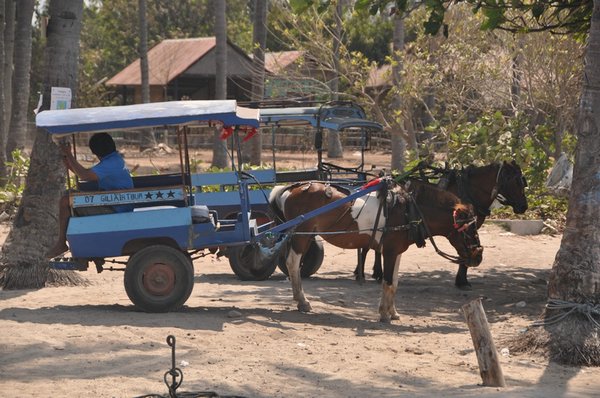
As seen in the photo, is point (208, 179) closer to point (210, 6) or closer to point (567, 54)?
point (567, 54)

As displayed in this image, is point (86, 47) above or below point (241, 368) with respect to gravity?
above

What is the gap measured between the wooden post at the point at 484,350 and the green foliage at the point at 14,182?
43.9 ft

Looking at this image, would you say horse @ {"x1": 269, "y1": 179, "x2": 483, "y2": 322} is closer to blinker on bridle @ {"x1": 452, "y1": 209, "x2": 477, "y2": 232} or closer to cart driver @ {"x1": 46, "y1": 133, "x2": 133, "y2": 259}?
blinker on bridle @ {"x1": 452, "y1": 209, "x2": 477, "y2": 232}

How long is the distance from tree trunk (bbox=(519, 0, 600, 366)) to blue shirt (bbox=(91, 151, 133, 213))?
470 cm

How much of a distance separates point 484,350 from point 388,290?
3.07 metres

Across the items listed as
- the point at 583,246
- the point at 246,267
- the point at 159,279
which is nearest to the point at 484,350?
the point at 583,246

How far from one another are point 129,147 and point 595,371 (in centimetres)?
3710

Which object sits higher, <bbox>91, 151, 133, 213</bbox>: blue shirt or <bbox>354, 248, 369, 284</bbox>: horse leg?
<bbox>91, 151, 133, 213</bbox>: blue shirt

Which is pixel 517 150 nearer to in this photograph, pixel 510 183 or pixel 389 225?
pixel 510 183

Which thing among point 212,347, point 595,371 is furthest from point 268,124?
point 595,371

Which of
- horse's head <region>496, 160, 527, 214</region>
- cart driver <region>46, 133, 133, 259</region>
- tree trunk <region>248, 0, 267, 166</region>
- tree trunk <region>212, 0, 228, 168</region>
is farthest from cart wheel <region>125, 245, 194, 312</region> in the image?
tree trunk <region>212, 0, 228, 168</region>

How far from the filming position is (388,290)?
11531 millimetres

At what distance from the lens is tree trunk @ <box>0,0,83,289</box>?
12.4 m

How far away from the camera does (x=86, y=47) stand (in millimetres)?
66125
